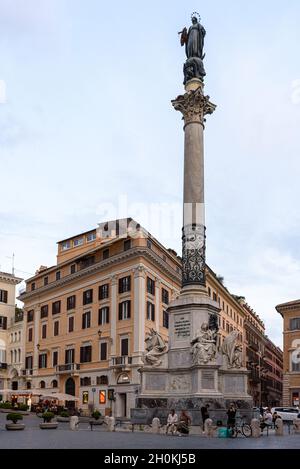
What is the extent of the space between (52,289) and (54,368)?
951 centimetres

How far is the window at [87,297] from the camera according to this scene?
7381cm

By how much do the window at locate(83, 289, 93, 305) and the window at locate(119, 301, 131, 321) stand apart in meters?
6.34

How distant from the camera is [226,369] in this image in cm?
3481

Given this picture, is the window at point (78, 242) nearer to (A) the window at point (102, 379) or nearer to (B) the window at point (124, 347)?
(B) the window at point (124, 347)

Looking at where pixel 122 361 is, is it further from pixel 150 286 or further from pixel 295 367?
pixel 295 367

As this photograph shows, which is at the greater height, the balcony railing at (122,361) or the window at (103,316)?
the window at (103,316)

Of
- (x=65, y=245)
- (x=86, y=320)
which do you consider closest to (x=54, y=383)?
(x=86, y=320)

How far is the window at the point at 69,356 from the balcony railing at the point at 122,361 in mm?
9415

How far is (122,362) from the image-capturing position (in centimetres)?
6512

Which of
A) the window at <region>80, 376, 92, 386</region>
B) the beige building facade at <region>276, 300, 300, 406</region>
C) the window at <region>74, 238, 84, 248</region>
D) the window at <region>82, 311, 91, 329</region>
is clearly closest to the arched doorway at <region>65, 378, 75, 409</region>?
the window at <region>80, 376, 92, 386</region>

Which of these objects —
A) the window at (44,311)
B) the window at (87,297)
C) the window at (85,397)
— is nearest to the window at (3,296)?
the window at (44,311)

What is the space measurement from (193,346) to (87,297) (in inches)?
1635

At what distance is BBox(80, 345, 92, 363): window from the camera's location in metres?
71.6
